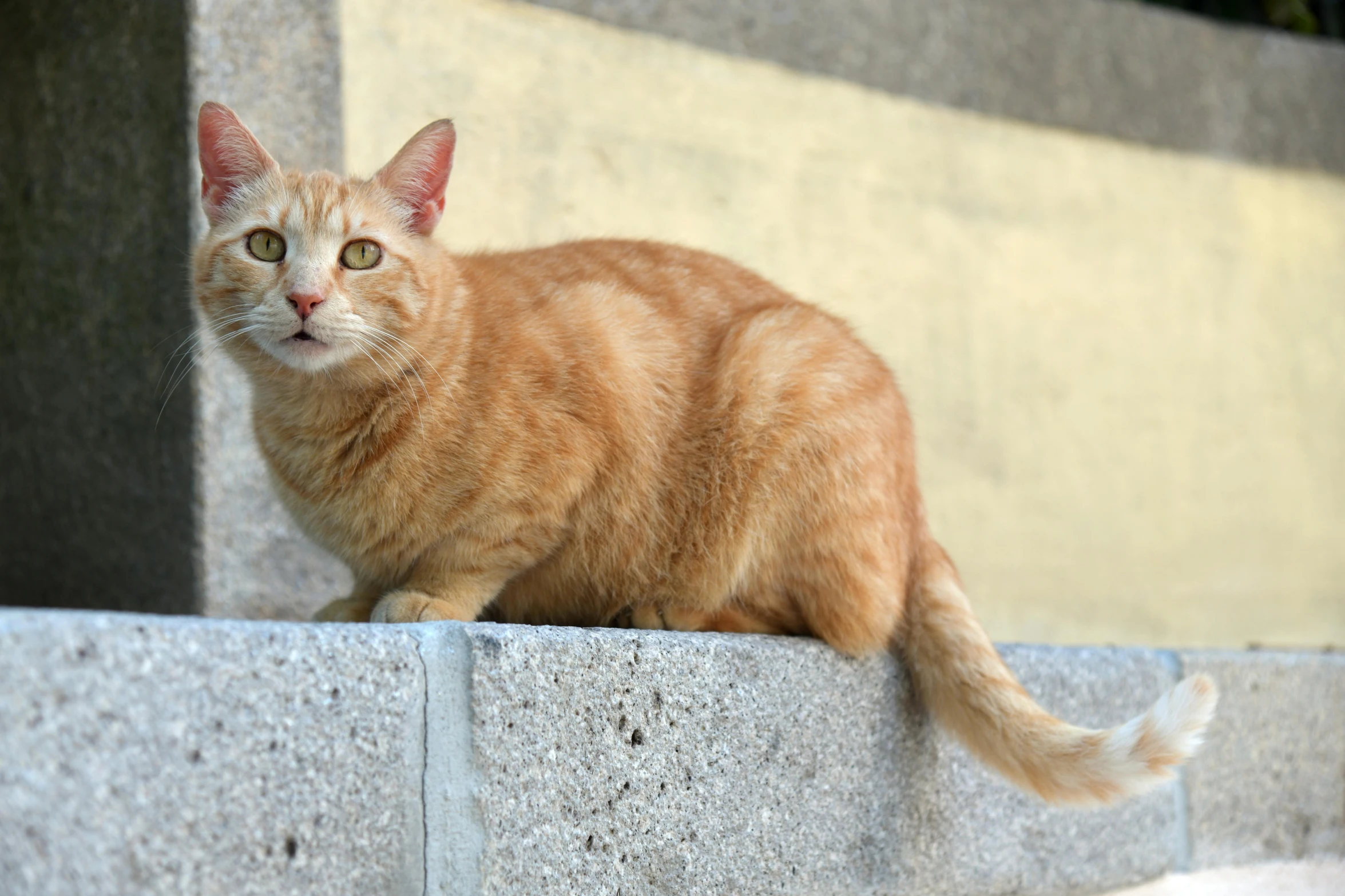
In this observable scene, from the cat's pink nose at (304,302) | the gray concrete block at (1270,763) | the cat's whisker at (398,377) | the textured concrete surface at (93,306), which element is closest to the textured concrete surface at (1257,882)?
the gray concrete block at (1270,763)

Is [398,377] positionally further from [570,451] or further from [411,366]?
[570,451]

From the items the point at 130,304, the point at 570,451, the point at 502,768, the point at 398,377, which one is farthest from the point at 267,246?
the point at 130,304

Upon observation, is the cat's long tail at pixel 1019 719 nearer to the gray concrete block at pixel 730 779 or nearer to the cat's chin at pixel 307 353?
the gray concrete block at pixel 730 779

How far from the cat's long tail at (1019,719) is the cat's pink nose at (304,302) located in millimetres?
1274

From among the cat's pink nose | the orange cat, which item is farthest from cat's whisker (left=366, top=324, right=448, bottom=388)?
the cat's pink nose

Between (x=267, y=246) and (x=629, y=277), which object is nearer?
(x=267, y=246)

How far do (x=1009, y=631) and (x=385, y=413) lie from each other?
259cm

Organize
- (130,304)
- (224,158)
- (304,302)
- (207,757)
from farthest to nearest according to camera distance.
→ (130,304), (224,158), (304,302), (207,757)

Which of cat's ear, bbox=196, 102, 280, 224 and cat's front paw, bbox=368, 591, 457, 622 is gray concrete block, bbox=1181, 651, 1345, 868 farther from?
cat's ear, bbox=196, 102, 280, 224

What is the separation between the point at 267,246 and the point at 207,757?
1.05 meters

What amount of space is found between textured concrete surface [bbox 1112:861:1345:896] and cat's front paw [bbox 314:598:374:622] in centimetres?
182

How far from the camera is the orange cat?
232 centimetres

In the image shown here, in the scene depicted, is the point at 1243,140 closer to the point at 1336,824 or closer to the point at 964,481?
the point at 964,481

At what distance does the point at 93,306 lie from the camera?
3.37 metres
